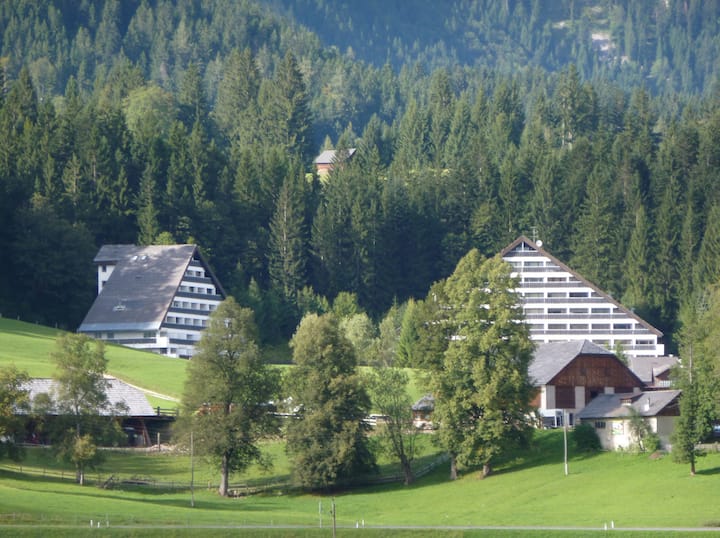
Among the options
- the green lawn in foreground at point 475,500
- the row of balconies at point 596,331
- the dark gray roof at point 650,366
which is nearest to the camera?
the green lawn in foreground at point 475,500

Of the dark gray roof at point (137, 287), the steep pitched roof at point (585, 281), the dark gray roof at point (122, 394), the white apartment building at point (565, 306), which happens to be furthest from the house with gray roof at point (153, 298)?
the dark gray roof at point (122, 394)

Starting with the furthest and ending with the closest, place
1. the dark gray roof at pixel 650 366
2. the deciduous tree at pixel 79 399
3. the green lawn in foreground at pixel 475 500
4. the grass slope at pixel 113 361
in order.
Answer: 1. the dark gray roof at pixel 650 366
2. the grass slope at pixel 113 361
3. the deciduous tree at pixel 79 399
4. the green lawn in foreground at pixel 475 500

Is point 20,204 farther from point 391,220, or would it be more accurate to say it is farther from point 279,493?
point 279,493

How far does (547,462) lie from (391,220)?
8206 cm

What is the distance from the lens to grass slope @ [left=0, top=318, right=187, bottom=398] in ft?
345

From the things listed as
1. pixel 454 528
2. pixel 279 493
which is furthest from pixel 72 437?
pixel 454 528

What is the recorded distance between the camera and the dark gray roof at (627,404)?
9106cm

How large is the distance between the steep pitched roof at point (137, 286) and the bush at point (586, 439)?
57.8 m

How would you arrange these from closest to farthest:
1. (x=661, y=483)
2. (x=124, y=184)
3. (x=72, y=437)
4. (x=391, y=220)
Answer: (x=661, y=483) → (x=72, y=437) → (x=124, y=184) → (x=391, y=220)

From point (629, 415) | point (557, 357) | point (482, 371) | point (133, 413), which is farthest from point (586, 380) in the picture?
point (133, 413)

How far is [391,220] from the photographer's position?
170m

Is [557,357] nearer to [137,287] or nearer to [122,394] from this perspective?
[122,394]

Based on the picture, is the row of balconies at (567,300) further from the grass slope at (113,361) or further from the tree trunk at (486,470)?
the tree trunk at (486,470)

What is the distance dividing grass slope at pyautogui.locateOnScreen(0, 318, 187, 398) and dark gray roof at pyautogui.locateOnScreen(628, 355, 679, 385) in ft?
120
